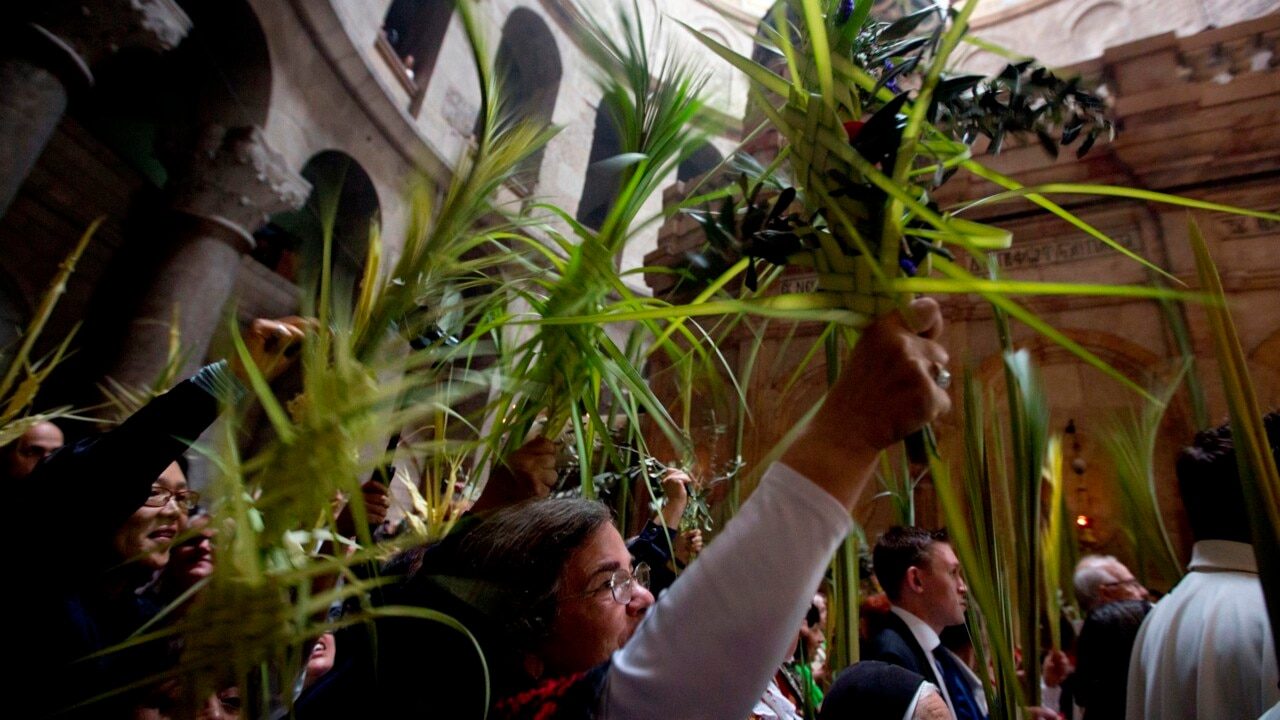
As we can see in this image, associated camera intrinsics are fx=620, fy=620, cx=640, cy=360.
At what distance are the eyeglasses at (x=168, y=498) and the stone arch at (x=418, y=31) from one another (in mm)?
8365

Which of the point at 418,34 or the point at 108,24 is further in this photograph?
the point at 418,34

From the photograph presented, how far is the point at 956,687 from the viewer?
1.94 metres

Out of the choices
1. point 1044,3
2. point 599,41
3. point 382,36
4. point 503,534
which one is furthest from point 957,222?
point 1044,3

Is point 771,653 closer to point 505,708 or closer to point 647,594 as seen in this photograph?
point 505,708

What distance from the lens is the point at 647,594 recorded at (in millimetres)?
1261

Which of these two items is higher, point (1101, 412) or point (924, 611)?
point (1101, 412)

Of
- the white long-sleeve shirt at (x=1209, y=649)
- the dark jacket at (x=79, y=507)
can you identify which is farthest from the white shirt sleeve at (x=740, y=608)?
the white long-sleeve shirt at (x=1209, y=649)

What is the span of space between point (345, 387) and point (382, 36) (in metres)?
8.12

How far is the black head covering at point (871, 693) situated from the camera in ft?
4.36

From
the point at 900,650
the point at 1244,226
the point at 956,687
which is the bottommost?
the point at 956,687

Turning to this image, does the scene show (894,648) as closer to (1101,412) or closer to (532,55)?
(1101,412)

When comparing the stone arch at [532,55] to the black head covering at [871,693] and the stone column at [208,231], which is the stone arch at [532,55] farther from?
the black head covering at [871,693]

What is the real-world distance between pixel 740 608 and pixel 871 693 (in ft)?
3.33

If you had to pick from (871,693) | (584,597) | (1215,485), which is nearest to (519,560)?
(584,597)
